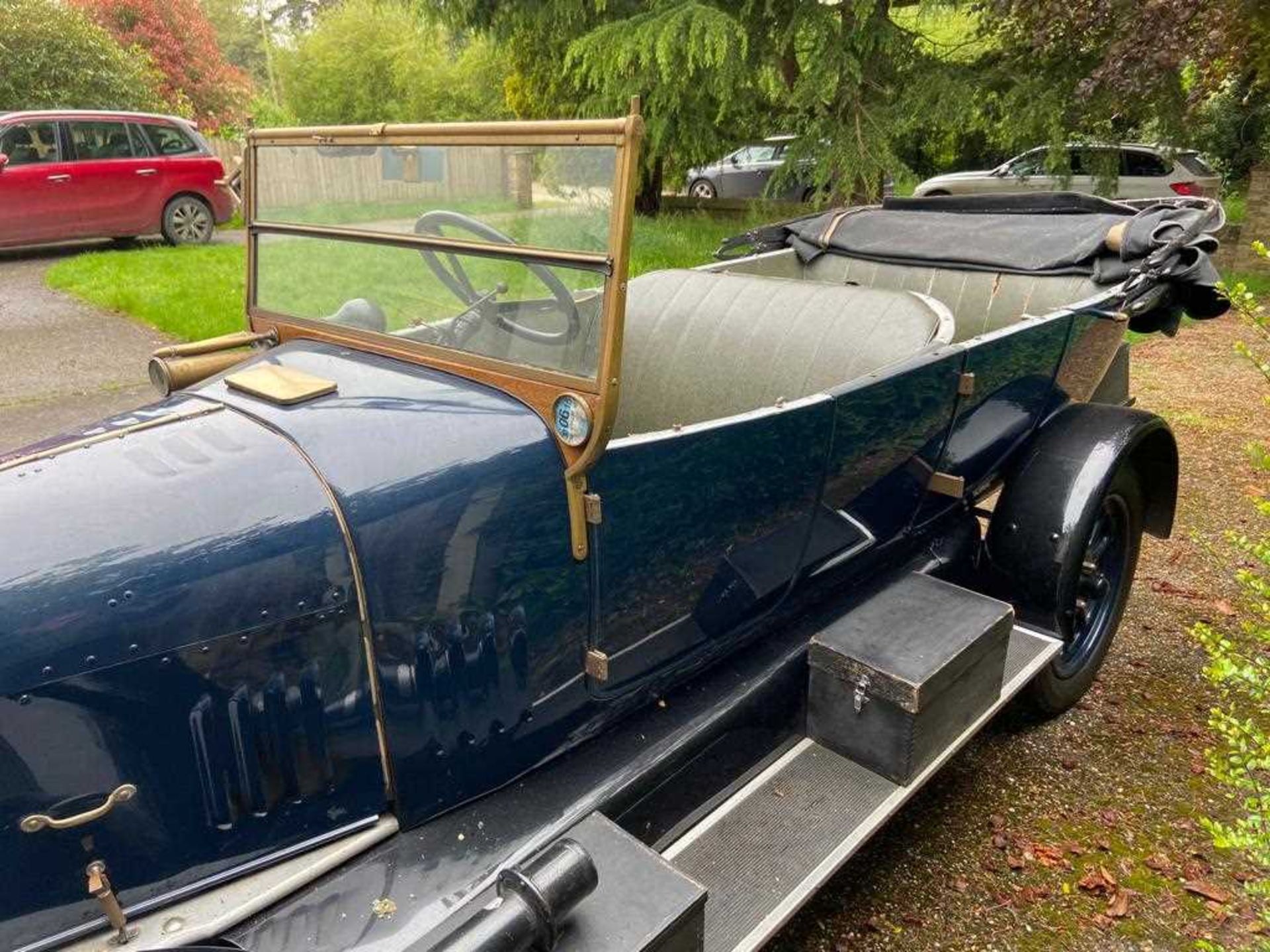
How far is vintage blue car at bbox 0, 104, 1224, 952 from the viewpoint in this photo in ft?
4.70

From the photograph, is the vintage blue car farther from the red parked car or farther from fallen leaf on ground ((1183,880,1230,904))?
the red parked car

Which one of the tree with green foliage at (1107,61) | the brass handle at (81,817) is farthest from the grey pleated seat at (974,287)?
the tree with green foliage at (1107,61)

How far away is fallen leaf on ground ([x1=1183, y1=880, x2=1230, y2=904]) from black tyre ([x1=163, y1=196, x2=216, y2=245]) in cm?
1152

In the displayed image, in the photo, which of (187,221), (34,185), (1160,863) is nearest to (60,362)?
(34,185)

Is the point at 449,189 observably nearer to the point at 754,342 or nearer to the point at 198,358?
the point at 198,358

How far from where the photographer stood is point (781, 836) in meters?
1.95

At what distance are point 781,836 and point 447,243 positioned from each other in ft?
4.65

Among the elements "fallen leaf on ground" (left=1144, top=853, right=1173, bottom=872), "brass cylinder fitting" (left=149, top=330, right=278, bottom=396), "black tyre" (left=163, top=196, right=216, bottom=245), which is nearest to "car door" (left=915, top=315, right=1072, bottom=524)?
"fallen leaf on ground" (left=1144, top=853, right=1173, bottom=872)

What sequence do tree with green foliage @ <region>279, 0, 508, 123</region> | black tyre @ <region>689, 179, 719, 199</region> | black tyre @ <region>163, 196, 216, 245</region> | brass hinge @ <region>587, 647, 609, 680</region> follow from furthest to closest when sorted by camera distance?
tree with green foliage @ <region>279, 0, 508, 123</region>
black tyre @ <region>689, 179, 719, 199</region>
black tyre @ <region>163, 196, 216, 245</region>
brass hinge @ <region>587, 647, 609, 680</region>

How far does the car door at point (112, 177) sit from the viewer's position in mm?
10086

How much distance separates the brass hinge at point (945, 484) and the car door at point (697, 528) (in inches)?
23.0

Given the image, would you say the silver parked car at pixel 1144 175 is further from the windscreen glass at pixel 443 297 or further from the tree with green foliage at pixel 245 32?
the tree with green foliage at pixel 245 32

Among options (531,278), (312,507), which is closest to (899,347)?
(531,278)

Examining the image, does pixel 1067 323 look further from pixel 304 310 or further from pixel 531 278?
pixel 304 310
